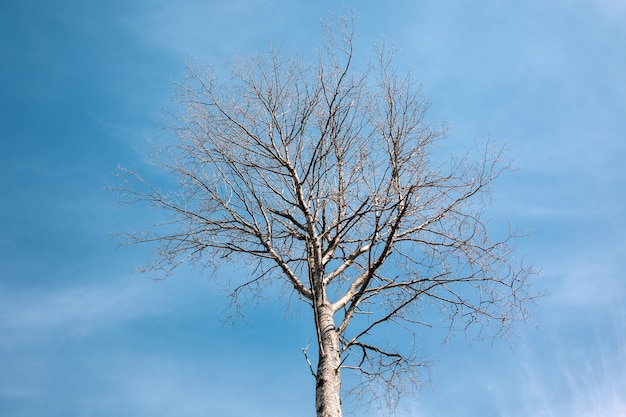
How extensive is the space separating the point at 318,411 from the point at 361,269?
2.28m

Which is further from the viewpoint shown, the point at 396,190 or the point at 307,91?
the point at 307,91

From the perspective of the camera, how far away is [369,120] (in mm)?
6383

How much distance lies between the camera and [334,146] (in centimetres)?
659

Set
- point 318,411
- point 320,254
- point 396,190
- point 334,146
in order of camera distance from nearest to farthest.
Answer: point 318,411, point 396,190, point 320,254, point 334,146

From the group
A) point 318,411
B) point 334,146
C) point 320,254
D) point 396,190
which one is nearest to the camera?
point 318,411

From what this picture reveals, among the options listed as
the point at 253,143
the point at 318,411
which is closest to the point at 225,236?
the point at 253,143

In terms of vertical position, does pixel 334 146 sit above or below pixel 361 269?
above

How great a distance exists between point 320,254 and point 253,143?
1574 millimetres

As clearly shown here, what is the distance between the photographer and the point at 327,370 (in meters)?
5.17

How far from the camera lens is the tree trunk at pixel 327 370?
4910 millimetres

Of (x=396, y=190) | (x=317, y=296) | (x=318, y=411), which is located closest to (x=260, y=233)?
(x=317, y=296)

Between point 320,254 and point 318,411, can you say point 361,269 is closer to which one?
point 320,254

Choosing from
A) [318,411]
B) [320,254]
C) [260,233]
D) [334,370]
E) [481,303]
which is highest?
[260,233]

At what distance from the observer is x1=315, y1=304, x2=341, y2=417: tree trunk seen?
4.91m
